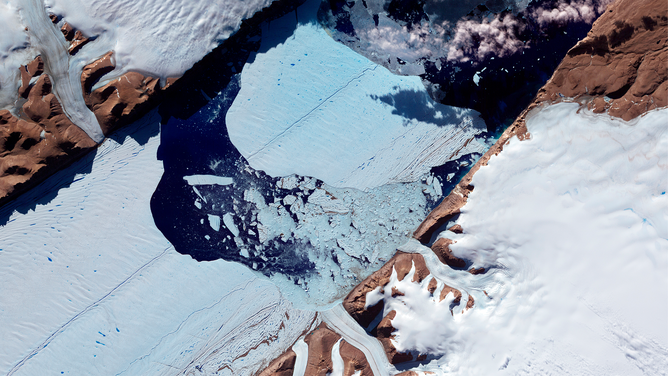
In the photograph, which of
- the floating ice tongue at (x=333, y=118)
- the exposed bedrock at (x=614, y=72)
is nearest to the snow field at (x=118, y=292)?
the floating ice tongue at (x=333, y=118)

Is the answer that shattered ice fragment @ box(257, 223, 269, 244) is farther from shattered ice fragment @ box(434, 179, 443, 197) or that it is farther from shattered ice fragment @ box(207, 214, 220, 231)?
shattered ice fragment @ box(434, 179, 443, 197)

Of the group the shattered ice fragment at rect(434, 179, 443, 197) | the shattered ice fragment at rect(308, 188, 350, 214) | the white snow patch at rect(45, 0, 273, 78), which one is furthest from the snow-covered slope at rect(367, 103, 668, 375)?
the white snow patch at rect(45, 0, 273, 78)

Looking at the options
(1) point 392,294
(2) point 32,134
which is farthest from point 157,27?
(1) point 392,294

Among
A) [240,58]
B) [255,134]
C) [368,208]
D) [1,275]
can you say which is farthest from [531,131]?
[1,275]

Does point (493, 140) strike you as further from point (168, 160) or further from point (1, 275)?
point (1, 275)

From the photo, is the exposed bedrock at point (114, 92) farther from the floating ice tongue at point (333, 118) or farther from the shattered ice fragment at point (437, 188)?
the shattered ice fragment at point (437, 188)
